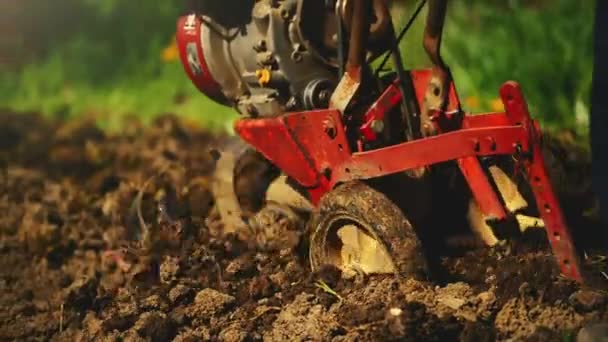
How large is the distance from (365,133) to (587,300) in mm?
966

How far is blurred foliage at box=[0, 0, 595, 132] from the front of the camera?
589 cm

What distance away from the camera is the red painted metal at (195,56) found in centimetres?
421

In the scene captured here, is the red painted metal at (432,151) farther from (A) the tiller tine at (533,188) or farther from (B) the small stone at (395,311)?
(B) the small stone at (395,311)

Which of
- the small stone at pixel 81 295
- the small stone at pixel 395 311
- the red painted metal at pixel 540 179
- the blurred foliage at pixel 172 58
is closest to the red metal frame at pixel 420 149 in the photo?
the red painted metal at pixel 540 179

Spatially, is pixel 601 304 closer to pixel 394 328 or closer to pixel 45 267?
pixel 394 328

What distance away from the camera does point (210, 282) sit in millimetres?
3656

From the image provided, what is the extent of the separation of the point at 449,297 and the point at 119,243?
1990 mm

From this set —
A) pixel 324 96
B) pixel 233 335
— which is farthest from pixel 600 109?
pixel 233 335

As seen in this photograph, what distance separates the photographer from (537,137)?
9.80 ft

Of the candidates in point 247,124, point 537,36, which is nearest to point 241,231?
point 247,124

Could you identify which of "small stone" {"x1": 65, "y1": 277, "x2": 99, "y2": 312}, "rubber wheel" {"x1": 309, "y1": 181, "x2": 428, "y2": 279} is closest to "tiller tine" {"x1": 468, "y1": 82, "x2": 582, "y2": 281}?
"rubber wheel" {"x1": 309, "y1": 181, "x2": 428, "y2": 279}

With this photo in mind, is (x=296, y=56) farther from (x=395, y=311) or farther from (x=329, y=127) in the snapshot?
(x=395, y=311)

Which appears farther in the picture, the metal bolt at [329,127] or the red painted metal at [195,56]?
the red painted metal at [195,56]

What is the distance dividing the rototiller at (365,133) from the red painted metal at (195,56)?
0.05ft
